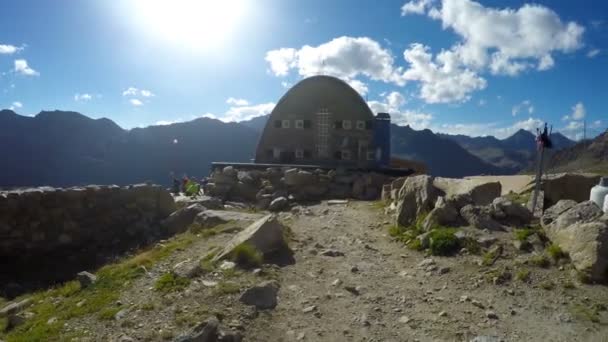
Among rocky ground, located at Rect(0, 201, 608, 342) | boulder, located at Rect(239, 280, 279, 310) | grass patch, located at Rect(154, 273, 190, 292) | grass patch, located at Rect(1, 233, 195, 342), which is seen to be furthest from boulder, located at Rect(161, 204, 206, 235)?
boulder, located at Rect(239, 280, 279, 310)

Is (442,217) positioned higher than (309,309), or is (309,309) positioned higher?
(442,217)

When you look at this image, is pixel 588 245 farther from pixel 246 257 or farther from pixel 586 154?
pixel 586 154

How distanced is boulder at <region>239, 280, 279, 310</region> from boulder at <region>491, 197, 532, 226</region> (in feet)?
20.3

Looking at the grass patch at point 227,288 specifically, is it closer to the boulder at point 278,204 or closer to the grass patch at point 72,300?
the grass patch at point 72,300

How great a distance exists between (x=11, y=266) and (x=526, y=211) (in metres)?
13.1

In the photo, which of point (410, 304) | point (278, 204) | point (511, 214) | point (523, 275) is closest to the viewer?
point (410, 304)

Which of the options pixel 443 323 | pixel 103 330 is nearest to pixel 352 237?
pixel 443 323

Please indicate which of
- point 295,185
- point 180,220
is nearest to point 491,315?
point 180,220

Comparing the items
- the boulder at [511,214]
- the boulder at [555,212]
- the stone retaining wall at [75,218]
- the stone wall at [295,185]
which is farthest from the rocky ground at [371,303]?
the stone wall at [295,185]

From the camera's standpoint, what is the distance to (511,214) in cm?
967

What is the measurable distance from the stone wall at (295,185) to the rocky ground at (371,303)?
956 centimetres

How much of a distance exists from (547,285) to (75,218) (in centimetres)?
1211

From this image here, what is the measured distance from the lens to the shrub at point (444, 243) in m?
8.61

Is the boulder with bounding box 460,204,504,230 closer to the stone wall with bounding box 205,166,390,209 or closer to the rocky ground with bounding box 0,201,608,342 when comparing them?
the rocky ground with bounding box 0,201,608,342
